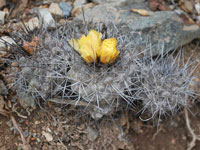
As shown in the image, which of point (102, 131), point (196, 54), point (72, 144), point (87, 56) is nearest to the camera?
point (87, 56)

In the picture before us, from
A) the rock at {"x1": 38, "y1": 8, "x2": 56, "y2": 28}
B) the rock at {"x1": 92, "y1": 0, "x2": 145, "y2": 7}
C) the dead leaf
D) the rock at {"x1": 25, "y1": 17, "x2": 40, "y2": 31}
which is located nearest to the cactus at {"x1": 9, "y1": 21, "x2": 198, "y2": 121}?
the rock at {"x1": 25, "y1": 17, "x2": 40, "y2": 31}

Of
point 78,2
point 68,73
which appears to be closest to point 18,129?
point 68,73

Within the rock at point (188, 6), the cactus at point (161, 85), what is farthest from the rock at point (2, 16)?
the rock at point (188, 6)

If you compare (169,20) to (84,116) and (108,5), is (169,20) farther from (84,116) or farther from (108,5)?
(84,116)

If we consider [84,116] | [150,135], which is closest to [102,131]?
[84,116]

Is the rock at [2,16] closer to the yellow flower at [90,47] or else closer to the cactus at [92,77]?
the cactus at [92,77]

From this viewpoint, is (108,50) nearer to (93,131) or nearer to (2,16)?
(93,131)
